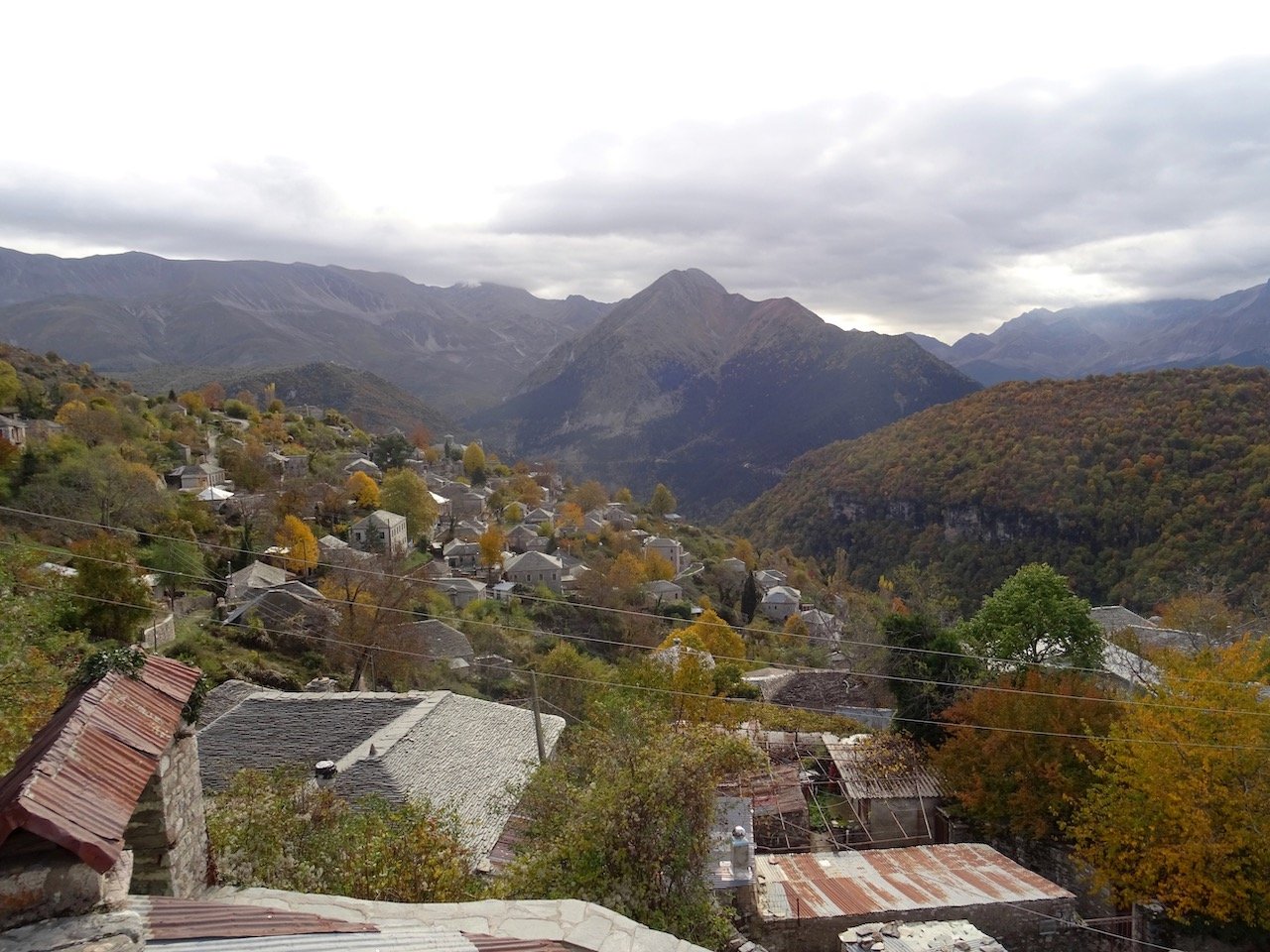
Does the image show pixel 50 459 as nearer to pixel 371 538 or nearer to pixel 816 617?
pixel 371 538

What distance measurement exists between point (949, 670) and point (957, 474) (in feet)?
196

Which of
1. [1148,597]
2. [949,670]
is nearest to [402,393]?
[1148,597]

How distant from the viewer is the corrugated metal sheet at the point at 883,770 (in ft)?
57.2

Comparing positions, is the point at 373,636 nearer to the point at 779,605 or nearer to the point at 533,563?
the point at 533,563

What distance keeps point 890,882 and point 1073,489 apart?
197 feet

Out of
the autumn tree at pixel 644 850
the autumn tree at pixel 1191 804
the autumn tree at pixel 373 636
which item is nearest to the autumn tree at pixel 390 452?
the autumn tree at pixel 373 636

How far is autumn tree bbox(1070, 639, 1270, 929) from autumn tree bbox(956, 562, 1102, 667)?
7226 mm

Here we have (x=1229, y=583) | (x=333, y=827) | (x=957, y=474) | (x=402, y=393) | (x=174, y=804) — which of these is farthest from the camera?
(x=402, y=393)

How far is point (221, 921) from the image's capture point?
427cm

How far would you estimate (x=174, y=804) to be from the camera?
17.8 ft

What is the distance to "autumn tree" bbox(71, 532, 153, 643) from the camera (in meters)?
19.6

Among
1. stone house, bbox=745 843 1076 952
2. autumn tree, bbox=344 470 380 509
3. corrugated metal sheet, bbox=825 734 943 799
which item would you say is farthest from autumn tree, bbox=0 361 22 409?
stone house, bbox=745 843 1076 952

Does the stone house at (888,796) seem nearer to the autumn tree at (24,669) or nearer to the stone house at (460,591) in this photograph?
the autumn tree at (24,669)

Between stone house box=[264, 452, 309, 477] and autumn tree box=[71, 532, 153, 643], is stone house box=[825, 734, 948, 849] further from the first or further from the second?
stone house box=[264, 452, 309, 477]
